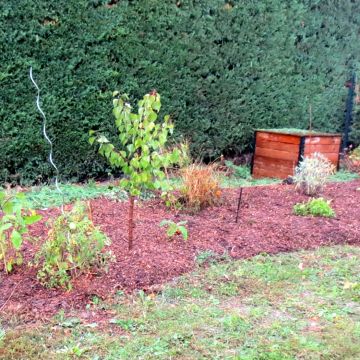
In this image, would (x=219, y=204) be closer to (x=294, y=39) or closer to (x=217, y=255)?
(x=217, y=255)

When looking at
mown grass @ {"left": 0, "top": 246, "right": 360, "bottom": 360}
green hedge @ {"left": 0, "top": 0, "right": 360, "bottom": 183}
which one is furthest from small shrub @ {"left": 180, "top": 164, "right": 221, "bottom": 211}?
green hedge @ {"left": 0, "top": 0, "right": 360, "bottom": 183}

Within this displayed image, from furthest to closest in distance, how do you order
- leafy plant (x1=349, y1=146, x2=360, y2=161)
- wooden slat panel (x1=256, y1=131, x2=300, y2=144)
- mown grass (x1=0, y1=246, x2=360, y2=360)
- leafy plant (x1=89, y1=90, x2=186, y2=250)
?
1. leafy plant (x1=349, y1=146, x2=360, y2=161)
2. wooden slat panel (x1=256, y1=131, x2=300, y2=144)
3. leafy plant (x1=89, y1=90, x2=186, y2=250)
4. mown grass (x1=0, y1=246, x2=360, y2=360)

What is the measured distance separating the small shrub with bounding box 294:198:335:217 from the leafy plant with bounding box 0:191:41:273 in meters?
2.89

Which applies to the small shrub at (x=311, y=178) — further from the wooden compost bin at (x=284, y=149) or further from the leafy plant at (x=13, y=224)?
the leafy plant at (x=13, y=224)

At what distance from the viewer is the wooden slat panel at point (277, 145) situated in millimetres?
7548

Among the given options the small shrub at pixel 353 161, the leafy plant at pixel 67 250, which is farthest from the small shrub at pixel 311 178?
the leafy plant at pixel 67 250

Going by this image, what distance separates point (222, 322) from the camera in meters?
2.84

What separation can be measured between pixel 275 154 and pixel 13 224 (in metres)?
5.22

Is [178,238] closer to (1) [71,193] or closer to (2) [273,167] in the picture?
(1) [71,193]

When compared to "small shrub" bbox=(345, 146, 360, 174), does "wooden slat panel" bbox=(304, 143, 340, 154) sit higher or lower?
higher

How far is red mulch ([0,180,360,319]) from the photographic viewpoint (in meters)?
3.07

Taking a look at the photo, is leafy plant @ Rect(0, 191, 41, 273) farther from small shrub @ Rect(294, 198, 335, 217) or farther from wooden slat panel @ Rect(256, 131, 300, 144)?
→ wooden slat panel @ Rect(256, 131, 300, 144)

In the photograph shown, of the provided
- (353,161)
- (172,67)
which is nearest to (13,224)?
(172,67)

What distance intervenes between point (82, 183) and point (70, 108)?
992mm
